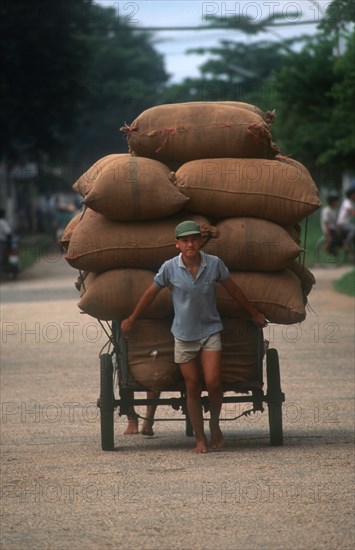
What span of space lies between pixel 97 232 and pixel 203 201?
788mm

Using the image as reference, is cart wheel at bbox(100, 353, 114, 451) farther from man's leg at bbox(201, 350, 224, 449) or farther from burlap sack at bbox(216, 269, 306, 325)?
burlap sack at bbox(216, 269, 306, 325)

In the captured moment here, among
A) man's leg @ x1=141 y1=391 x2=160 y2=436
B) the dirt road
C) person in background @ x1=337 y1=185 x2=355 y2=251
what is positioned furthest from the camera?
person in background @ x1=337 y1=185 x2=355 y2=251

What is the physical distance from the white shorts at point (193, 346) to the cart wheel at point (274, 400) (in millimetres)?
534

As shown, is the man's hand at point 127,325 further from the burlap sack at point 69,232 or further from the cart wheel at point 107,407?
the burlap sack at point 69,232

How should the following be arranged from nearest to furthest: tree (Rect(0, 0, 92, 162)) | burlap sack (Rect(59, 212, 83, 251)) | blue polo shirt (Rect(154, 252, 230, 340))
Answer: blue polo shirt (Rect(154, 252, 230, 340)) → burlap sack (Rect(59, 212, 83, 251)) → tree (Rect(0, 0, 92, 162))

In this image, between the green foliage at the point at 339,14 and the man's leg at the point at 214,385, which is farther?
the green foliage at the point at 339,14

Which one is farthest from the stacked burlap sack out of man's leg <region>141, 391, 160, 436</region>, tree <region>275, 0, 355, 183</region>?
tree <region>275, 0, 355, 183</region>

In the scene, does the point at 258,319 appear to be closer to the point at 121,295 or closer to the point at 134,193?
the point at 121,295

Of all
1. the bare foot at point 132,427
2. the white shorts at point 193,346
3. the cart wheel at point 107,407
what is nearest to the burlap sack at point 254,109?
the white shorts at point 193,346

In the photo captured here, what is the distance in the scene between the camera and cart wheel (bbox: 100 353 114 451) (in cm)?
1007

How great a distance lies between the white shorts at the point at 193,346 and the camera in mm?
9969

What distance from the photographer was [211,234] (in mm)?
9922

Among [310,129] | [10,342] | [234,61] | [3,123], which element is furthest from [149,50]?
[10,342]

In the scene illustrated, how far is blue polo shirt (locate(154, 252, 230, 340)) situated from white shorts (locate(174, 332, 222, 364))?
5 cm
